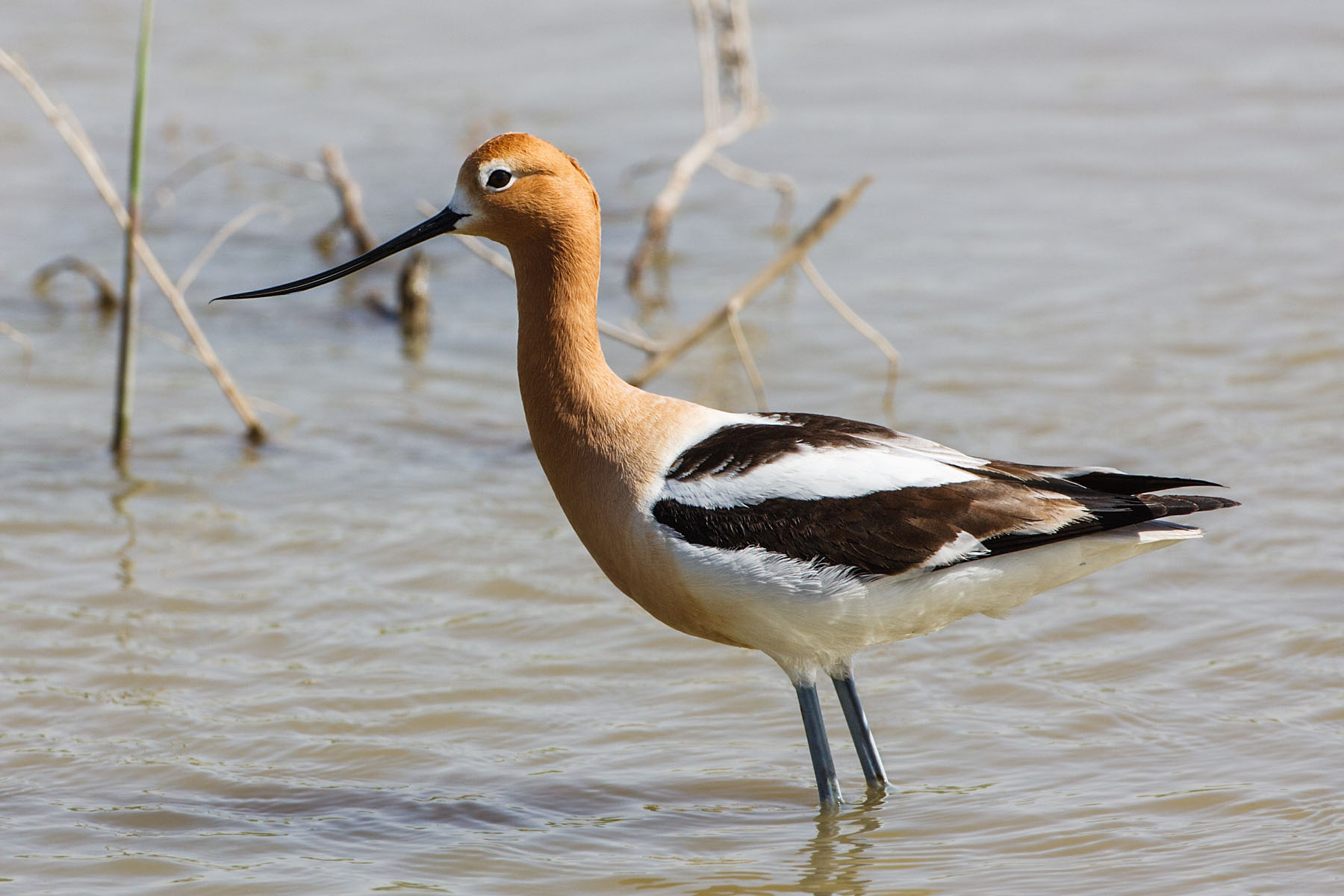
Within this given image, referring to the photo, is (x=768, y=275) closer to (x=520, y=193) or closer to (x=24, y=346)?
(x=520, y=193)

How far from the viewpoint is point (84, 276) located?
1066cm

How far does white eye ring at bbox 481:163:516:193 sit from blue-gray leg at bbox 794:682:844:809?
1898mm

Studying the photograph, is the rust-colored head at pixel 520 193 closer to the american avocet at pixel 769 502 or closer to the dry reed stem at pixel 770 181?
the american avocet at pixel 769 502

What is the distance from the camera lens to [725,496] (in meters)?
5.13

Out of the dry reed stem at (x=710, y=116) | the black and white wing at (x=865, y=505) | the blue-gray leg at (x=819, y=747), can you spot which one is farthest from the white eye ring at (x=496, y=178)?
the dry reed stem at (x=710, y=116)

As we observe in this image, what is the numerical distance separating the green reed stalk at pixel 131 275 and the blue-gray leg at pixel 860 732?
3970mm

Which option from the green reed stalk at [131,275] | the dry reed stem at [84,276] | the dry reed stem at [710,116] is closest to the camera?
the green reed stalk at [131,275]

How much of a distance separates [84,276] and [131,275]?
9.89 ft

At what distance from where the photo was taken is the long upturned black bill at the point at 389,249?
5.42m

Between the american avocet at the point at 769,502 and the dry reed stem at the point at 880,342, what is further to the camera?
the dry reed stem at the point at 880,342

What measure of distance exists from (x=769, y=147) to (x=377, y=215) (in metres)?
3.03

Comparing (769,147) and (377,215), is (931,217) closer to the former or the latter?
(769,147)

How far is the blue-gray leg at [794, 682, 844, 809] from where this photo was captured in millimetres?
5391

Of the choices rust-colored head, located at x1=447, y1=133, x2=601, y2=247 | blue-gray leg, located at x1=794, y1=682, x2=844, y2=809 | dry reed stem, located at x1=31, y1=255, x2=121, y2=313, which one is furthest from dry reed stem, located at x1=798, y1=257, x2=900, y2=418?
dry reed stem, located at x1=31, y1=255, x2=121, y2=313
